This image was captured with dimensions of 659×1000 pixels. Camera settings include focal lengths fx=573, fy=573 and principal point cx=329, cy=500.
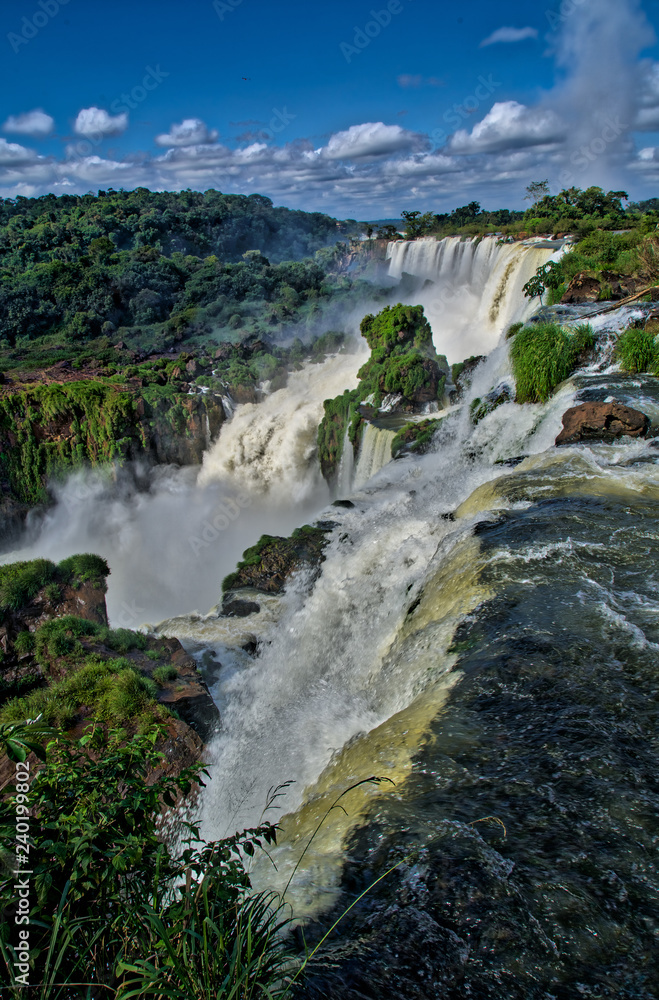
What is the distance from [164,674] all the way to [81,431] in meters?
17.2

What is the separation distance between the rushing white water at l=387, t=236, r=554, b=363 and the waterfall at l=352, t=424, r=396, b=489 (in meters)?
5.85

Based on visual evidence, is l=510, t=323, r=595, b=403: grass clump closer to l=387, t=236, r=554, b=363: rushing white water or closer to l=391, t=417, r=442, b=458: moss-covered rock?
l=391, t=417, r=442, b=458: moss-covered rock

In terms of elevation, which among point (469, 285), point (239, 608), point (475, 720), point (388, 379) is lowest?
point (239, 608)

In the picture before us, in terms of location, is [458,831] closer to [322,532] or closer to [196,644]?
[196,644]

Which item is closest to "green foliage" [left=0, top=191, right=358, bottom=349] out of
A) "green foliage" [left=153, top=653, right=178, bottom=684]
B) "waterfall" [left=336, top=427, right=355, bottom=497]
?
"waterfall" [left=336, top=427, right=355, bottom=497]

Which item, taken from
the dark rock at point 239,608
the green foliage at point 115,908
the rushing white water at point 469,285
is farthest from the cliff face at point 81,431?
the green foliage at point 115,908

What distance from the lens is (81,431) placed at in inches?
846

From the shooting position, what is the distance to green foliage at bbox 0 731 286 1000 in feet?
5.37

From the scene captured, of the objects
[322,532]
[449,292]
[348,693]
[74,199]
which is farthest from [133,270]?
[348,693]

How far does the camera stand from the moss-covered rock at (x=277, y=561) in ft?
34.3

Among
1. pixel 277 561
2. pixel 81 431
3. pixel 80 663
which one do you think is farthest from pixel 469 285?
pixel 80 663

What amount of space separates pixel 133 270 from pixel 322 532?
28.1m

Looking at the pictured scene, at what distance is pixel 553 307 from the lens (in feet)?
50.0

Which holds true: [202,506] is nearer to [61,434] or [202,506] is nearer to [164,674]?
[61,434]
